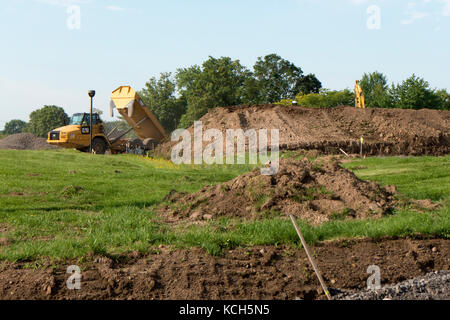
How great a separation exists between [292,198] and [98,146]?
20.3 metres

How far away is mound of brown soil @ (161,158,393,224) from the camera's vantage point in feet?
27.3

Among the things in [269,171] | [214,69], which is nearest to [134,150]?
[269,171]

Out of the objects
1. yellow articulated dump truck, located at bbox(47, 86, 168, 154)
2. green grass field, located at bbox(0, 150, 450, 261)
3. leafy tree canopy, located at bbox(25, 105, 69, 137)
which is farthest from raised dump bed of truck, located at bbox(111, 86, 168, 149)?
leafy tree canopy, located at bbox(25, 105, 69, 137)

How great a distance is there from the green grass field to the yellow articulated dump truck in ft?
35.1

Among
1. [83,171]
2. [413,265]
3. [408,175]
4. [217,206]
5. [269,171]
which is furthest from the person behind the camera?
[83,171]

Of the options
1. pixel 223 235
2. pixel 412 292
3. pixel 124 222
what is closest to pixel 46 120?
pixel 124 222

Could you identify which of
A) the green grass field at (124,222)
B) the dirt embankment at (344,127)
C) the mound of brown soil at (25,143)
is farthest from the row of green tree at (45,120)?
the green grass field at (124,222)

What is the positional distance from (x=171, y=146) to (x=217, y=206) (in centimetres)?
1866

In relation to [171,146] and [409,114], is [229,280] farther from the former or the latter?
[409,114]

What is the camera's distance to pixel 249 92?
59406mm

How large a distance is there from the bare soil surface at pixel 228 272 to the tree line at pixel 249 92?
3562 centimetres

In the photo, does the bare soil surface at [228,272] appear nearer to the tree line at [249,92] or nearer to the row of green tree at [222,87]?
the tree line at [249,92]

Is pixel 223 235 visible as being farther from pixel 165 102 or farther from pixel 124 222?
pixel 165 102
